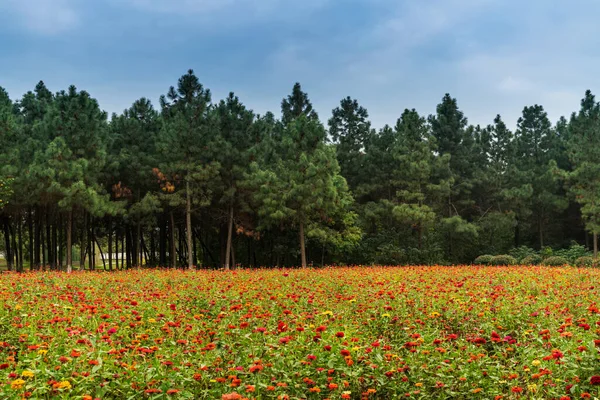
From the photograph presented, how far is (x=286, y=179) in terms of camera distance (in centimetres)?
2747

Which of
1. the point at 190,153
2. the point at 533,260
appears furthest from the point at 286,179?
the point at 533,260

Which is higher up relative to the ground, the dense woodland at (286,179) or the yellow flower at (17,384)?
the dense woodland at (286,179)

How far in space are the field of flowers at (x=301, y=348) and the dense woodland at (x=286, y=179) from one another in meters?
17.3

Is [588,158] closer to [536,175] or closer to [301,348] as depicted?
[536,175]

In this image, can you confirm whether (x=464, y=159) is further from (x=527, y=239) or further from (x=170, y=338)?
(x=170, y=338)

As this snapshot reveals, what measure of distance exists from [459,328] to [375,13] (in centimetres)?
714

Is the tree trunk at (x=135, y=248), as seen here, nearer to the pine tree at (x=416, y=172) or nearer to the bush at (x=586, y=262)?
the pine tree at (x=416, y=172)

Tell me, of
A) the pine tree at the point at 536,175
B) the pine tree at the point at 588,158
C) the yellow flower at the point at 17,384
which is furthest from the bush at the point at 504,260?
the yellow flower at the point at 17,384

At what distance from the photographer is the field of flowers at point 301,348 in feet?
14.0

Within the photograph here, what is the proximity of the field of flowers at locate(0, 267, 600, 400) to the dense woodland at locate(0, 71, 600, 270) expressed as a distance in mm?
17285

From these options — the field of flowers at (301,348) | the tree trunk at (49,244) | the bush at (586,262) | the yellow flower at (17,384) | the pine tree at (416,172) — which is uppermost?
the pine tree at (416,172)

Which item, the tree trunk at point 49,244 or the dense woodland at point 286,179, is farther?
the tree trunk at point 49,244

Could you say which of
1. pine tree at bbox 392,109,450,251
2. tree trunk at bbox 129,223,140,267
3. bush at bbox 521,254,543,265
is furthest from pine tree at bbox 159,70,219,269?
bush at bbox 521,254,543,265

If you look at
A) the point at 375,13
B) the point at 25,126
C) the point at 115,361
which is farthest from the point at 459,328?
the point at 25,126
